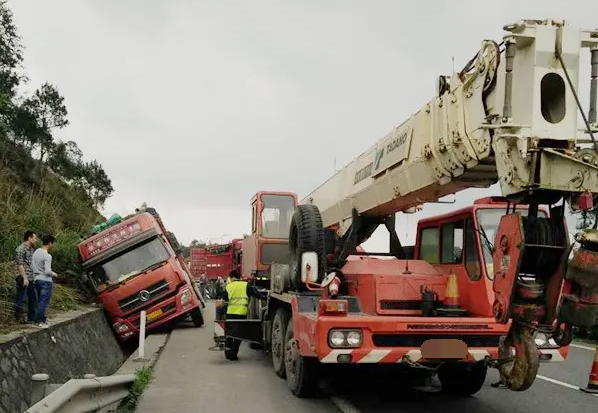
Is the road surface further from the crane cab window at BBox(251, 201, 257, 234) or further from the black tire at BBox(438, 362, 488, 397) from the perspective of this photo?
the crane cab window at BBox(251, 201, 257, 234)

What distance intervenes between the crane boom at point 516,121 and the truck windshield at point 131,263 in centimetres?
1033

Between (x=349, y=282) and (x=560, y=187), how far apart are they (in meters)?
3.38

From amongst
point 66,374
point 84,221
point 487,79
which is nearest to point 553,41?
point 487,79

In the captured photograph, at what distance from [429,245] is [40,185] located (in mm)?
20347

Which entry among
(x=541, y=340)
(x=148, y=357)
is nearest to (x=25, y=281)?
(x=148, y=357)

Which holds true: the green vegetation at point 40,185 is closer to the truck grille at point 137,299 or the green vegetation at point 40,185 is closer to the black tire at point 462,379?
the truck grille at point 137,299

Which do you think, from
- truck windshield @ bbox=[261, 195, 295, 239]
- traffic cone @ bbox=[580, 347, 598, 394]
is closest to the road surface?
traffic cone @ bbox=[580, 347, 598, 394]

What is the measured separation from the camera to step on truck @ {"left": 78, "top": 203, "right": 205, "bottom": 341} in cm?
1495

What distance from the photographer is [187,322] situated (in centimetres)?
1945

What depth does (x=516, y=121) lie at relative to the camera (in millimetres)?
5145

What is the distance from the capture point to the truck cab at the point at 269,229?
12766mm

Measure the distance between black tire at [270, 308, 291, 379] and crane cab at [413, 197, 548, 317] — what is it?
88.7 inches

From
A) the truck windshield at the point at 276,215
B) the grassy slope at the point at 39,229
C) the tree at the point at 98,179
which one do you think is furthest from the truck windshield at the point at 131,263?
the tree at the point at 98,179

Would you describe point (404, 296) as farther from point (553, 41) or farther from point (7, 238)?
point (7, 238)
